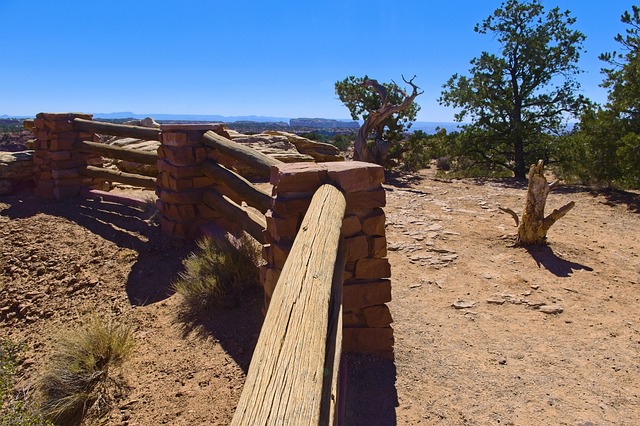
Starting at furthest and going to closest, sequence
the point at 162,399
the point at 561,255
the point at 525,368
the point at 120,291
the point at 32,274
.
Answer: the point at 561,255, the point at 32,274, the point at 120,291, the point at 525,368, the point at 162,399

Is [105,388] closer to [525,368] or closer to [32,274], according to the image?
[32,274]

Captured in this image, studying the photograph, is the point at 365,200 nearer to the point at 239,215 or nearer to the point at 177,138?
the point at 239,215

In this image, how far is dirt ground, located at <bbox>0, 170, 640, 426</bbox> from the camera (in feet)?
9.33

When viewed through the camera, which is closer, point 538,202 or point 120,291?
point 120,291

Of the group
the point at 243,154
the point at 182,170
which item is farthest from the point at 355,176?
the point at 182,170

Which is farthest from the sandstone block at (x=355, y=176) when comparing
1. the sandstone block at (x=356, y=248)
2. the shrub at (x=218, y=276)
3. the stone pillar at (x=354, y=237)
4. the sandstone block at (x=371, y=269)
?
the shrub at (x=218, y=276)

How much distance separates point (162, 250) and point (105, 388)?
98.2 inches

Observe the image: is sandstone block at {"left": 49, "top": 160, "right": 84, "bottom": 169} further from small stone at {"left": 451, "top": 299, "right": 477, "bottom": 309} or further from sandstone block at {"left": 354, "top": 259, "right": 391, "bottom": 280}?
small stone at {"left": 451, "top": 299, "right": 477, "bottom": 309}

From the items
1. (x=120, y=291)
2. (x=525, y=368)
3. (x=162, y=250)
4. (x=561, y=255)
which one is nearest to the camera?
(x=525, y=368)

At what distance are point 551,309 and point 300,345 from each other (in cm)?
403

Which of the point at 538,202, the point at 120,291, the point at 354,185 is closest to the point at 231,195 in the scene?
the point at 120,291

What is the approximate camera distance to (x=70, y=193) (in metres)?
7.65

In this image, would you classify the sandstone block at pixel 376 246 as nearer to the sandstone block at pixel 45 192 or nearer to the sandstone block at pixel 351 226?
the sandstone block at pixel 351 226

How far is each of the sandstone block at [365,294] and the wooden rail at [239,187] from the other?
4.36 ft
